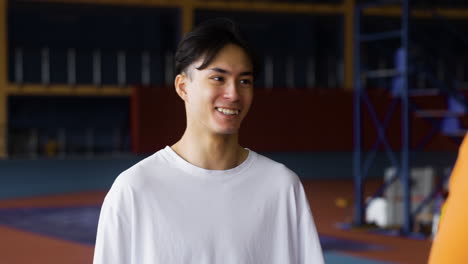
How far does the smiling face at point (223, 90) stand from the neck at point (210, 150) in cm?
4

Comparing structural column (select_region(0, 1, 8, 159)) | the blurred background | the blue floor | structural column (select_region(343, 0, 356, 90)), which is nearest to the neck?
the blue floor

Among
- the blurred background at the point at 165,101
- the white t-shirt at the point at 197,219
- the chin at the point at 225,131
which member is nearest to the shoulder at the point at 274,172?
the white t-shirt at the point at 197,219

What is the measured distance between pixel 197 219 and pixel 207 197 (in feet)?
0.20

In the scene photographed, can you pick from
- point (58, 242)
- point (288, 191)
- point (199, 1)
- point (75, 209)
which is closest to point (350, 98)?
point (199, 1)

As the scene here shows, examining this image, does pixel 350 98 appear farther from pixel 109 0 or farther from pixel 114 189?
pixel 114 189

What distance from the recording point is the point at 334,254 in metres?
8.95

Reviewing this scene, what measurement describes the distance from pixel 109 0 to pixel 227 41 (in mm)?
18503

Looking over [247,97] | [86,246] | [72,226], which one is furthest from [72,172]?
[247,97]

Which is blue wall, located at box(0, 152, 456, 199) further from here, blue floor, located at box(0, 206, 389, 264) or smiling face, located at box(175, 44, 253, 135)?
smiling face, located at box(175, 44, 253, 135)

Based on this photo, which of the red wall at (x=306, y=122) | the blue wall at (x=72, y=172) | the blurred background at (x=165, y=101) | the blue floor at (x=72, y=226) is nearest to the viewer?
the blue floor at (x=72, y=226)

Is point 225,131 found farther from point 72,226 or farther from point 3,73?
point 3,73

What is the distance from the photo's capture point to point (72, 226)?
11.9m

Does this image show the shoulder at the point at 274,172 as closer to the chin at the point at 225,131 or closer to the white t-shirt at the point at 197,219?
the white t-shirt at the point at 197,219

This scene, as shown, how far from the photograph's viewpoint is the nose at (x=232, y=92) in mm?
1880
